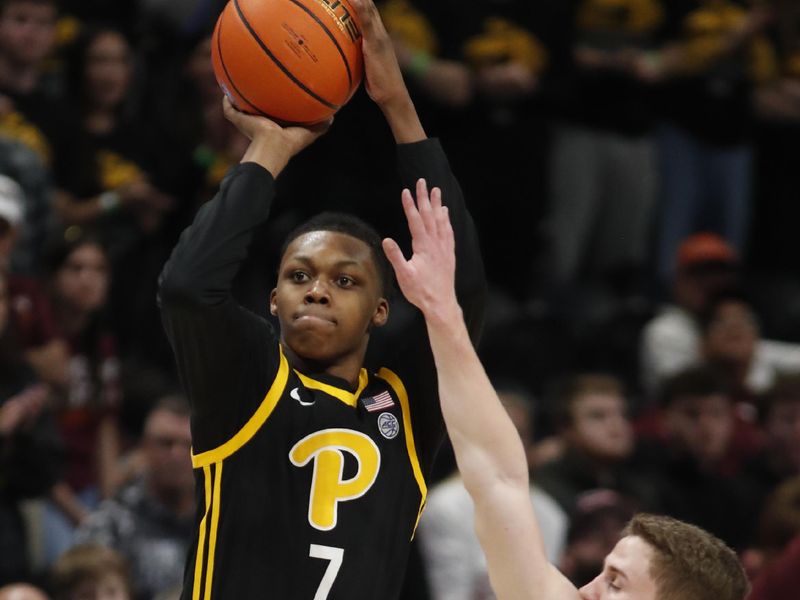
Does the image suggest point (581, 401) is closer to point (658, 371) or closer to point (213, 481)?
point (658, 371)

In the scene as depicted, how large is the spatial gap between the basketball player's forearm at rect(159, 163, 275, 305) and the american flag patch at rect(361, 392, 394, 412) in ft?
1.65

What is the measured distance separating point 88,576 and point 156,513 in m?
0.81

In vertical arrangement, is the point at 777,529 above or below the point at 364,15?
below

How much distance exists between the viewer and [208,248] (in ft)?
11.5

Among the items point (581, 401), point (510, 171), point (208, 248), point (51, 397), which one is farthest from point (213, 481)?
point (510, 171)

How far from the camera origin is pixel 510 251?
9.98 meters

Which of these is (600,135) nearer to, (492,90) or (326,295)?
(492,90)

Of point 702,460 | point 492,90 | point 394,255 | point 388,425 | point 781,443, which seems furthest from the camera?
point 492,90

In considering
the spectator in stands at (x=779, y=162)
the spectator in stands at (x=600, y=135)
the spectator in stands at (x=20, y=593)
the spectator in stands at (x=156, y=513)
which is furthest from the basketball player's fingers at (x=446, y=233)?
the spectator in stands at (x=779, y=162)

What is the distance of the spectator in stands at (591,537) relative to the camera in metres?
6.69

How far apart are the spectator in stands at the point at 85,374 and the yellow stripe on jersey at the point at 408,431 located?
369 cm

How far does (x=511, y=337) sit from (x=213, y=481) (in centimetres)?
568

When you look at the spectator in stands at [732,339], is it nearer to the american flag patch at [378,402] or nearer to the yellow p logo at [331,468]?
the american flag patch at [378,402]

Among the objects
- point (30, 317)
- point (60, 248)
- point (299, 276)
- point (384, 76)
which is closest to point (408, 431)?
point (299, 276)
